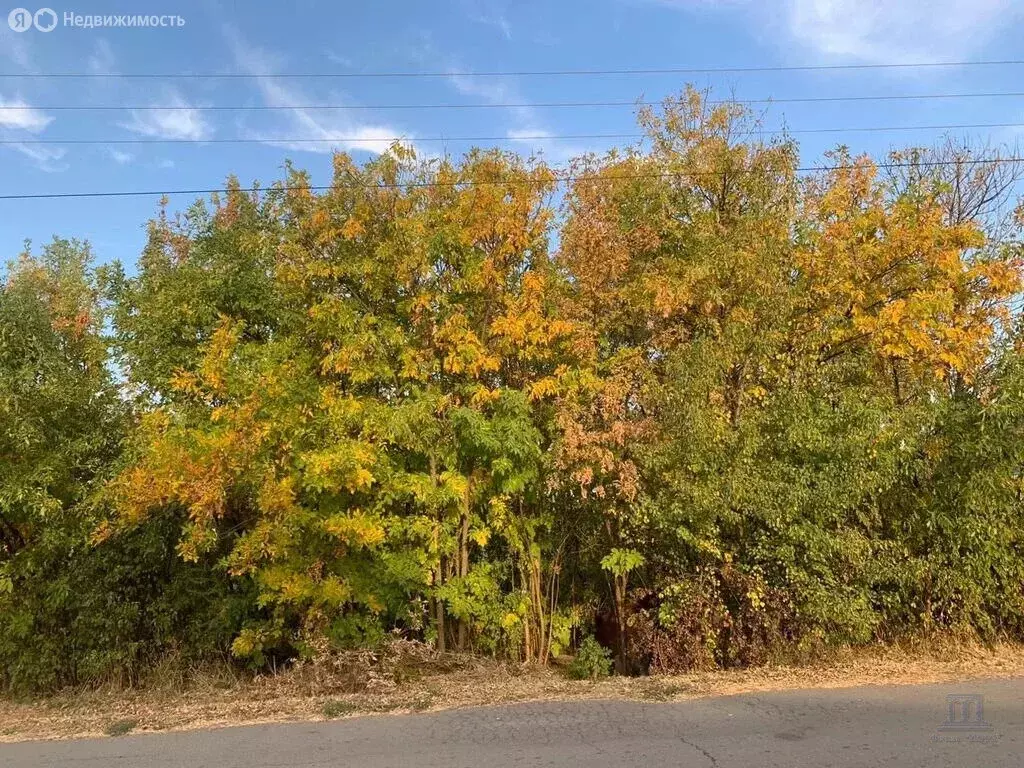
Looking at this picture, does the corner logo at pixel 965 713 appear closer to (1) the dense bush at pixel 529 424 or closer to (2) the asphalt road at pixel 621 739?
(2) the asphalt road at pixel 621 739

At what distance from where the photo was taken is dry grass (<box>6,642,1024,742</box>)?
244 inches

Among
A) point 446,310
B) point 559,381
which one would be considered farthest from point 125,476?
point 559,381

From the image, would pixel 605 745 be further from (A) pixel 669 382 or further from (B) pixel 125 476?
(B) pixel 125 476

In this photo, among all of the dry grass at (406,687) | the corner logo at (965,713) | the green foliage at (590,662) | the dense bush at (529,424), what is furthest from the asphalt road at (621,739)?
the green foliage at (590,662)

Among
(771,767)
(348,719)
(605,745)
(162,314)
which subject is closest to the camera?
(771,767)

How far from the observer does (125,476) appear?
8.59m

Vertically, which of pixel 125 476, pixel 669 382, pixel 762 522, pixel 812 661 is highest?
pixel 669 382

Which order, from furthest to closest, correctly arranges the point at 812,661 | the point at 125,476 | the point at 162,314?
the point at 162,314, the point at 125,476, the point at 812,661

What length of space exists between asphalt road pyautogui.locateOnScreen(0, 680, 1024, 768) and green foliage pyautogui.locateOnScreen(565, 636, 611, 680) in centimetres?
337

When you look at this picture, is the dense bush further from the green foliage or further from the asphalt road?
the asphalt road

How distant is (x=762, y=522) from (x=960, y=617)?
241 cm

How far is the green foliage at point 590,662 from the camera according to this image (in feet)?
31.2

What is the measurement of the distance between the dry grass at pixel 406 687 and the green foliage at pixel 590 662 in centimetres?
101

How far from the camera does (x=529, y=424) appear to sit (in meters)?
8.97
